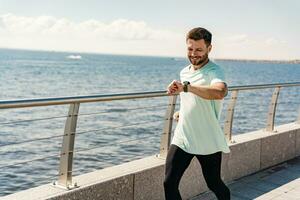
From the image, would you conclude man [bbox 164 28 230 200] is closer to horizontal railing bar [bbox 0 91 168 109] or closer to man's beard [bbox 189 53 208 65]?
man's beard [bbox 189 53 208 65]

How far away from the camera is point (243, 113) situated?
35.9 m

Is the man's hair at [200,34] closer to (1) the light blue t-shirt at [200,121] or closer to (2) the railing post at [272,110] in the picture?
(1) the light blue t-shirt at [200,121]

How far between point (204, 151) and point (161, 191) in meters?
1.54

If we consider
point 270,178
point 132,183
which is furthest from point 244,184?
point 132,183

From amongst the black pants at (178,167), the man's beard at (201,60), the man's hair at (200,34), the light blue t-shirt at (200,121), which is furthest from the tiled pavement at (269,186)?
the man's hair at (200,34)

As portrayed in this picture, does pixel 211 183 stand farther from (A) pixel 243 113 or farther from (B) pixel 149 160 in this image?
(A) pixel 243 113

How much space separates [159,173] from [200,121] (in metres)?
1.55

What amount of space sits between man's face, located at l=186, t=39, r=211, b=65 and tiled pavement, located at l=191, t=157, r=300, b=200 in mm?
2218

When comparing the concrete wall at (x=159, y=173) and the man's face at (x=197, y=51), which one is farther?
the concrete wall at (x=159, y=173)

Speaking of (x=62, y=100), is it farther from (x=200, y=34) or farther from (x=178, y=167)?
(x=200, y=34)

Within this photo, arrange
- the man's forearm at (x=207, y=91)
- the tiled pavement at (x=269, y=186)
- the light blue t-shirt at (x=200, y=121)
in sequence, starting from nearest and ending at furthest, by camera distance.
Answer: the man's forearm at (x=207, y=91)
the light blue t-shirt at (x=200, y=121)
the tiled pavement at (x=269, y=186)

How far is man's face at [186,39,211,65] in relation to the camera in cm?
378

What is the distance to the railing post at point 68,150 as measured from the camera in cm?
427

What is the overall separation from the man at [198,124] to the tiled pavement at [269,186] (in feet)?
5.72
